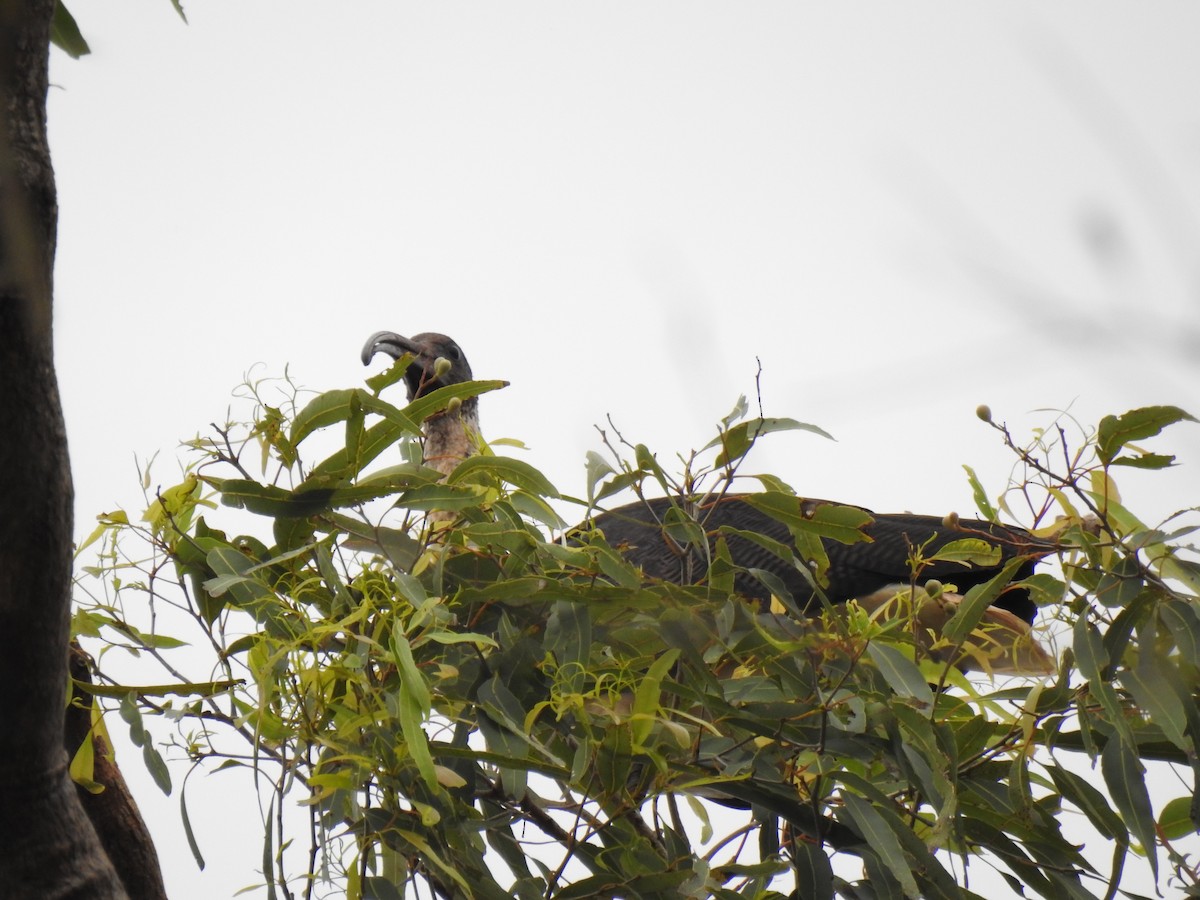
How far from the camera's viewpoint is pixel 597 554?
1.38m

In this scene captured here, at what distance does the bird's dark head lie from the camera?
151 inches

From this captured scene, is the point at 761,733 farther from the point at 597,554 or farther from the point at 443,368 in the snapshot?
the point at 443,368

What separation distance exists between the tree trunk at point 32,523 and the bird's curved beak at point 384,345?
2.61m

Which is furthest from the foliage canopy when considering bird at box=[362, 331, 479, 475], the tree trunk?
bird at box=[362, 331, 479, 475]

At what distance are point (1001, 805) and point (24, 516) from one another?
104 cm

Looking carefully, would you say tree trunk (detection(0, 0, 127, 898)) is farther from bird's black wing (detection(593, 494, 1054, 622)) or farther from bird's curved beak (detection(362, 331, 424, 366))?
bird's curved beak (detection(362, 331, 424, 366))

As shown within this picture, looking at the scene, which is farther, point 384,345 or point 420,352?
point 420,352

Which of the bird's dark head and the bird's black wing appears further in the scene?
the bird's dark head

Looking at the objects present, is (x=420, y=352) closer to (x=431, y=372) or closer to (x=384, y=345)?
(x=431, y=372)

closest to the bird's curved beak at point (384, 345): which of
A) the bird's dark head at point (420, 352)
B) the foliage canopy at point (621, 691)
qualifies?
the bird's dark head at point (420, 352)

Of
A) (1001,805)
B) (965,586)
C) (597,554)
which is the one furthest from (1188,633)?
(965,586)

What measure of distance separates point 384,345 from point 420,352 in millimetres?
661

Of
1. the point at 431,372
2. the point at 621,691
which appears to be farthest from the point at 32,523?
the point at 431,372

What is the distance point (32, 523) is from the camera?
101cm
